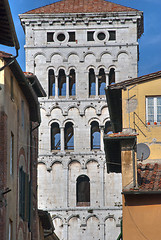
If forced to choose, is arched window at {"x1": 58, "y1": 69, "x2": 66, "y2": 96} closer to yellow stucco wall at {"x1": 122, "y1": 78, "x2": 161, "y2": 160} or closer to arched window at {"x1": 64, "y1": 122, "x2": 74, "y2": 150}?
arched window at {"x1": 64, "y1": 122, "x2": 74, "y2": 150}

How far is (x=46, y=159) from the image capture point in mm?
67562

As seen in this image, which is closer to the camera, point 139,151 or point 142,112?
point 139,151

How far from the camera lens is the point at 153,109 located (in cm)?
3222

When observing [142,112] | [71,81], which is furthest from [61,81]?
[142,112]

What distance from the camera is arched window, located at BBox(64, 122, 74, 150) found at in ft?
226

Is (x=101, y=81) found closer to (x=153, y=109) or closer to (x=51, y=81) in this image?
(x=51, y=81)

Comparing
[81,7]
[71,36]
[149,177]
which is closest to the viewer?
[149,177]

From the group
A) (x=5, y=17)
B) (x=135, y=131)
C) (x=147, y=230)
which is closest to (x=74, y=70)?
Answer: (x=135, y=131)

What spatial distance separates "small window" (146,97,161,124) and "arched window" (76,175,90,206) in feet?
118

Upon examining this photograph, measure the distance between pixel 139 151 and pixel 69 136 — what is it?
39947 mm

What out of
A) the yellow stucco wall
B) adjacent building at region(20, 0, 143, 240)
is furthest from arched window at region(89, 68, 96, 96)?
the yellow stucco wall

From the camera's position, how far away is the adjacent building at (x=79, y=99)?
6662 cm

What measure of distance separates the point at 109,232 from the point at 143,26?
54.0 feet

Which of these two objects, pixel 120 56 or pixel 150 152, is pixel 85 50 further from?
pixel 150 152
